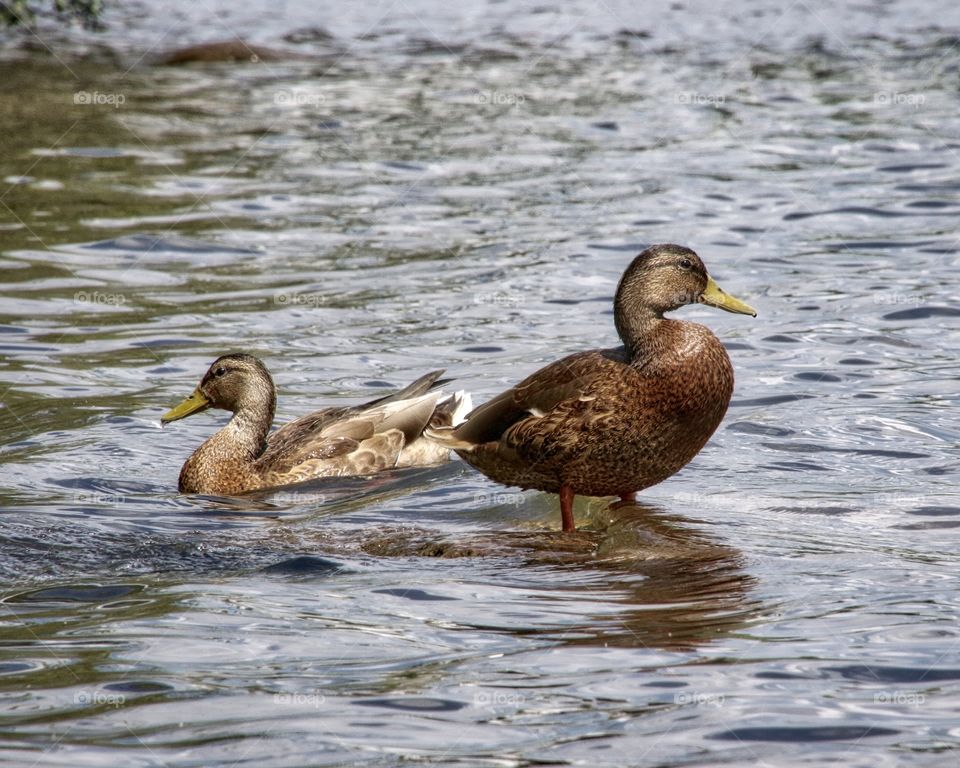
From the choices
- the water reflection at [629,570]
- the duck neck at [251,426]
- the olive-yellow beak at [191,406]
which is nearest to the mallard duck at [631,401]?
the water reflection at [629,570]

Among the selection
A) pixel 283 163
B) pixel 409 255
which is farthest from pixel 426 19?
pixel 409 255

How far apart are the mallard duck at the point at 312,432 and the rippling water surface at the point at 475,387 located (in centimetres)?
18

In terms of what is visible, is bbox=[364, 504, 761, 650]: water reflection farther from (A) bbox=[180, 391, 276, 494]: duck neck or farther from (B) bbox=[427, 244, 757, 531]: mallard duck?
(A) bbox=[180, 391, 276, 494]: duck neck

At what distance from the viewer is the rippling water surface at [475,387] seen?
5512 millimetres

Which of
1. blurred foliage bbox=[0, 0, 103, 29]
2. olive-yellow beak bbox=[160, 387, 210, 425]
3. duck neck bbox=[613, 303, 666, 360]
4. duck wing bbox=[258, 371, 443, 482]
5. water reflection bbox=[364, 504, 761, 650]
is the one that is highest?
blurred foliage bbox=[0, 0, 103, 29]

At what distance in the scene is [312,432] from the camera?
9570 mm

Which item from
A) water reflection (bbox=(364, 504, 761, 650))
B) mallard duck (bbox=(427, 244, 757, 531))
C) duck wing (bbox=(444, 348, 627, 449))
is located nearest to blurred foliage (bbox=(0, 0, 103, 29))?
duck wing (bbox=(444, 348, 627, 449))

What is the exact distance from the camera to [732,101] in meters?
19.7

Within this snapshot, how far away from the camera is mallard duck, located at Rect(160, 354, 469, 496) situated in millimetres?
9492

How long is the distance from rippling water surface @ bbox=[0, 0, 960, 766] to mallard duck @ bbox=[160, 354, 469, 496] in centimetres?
18

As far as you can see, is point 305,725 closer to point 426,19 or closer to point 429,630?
point 429,630

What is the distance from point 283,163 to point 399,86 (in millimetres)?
4431

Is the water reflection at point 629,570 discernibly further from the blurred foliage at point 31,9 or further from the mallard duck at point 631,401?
the blurred foliage at point 31,9

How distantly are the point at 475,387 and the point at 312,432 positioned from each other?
1.47 m
